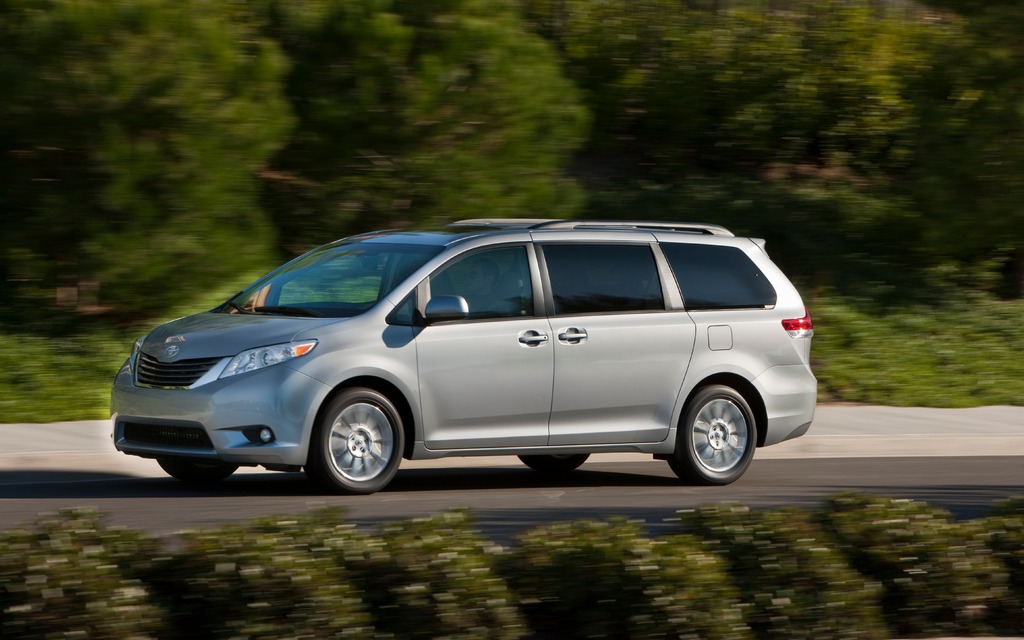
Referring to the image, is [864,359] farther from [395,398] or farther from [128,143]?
[395,398]

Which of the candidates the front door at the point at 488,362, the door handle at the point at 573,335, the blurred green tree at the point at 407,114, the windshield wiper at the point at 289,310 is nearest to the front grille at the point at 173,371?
the windshield wiper at the point at 289,310

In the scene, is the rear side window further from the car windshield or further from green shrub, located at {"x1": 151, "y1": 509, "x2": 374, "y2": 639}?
green shrub, located at {"x1": 151, "y1": 509, "x2": 374, "y2": 639}

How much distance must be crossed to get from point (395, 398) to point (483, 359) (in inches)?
24.8

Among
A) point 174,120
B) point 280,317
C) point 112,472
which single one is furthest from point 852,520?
point 174,120

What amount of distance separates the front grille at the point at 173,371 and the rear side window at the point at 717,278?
3.43 metres

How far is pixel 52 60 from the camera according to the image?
14141mm

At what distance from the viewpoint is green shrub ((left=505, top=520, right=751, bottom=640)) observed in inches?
227

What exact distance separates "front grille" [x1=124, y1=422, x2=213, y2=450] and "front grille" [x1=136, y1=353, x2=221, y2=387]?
27cm

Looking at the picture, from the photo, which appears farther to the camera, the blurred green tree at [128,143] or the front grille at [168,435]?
the blurred green tree at [128,143]

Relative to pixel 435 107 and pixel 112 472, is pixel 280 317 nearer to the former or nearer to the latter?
pixel 112 472

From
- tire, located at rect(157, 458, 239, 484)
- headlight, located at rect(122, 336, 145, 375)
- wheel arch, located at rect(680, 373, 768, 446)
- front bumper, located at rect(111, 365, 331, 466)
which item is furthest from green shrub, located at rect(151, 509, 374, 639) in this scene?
wheel arch, located at rect(680, 373, 768, 446)

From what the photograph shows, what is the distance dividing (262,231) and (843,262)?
24.8 feet

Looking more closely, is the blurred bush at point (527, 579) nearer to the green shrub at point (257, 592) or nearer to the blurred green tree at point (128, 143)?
the green shrub at point (257, 592)

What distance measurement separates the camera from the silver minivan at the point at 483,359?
380 inches
